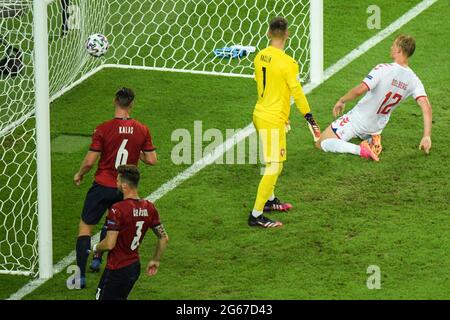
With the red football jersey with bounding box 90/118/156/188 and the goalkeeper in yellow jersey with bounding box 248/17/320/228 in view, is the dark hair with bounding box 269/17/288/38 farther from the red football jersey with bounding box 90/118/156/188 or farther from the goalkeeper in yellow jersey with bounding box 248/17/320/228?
the red football jersey with bounding box 90/118/156/188

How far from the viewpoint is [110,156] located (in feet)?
36.8

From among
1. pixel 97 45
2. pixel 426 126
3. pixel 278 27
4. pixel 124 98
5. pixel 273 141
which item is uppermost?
pixel 97 45

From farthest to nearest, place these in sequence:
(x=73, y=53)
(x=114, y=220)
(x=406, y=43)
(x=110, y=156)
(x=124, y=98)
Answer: (x=73, y=53)
(x=406, y=43)
(x=110, y=156)
(x=124, y=98)
(x=114, y=220)

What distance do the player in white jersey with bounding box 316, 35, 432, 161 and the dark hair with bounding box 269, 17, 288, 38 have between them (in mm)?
1120

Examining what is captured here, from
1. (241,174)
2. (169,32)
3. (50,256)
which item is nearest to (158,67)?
(169,32)

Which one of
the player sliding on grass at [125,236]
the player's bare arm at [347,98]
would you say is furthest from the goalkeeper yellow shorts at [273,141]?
the player sliding on grass at [125,236]

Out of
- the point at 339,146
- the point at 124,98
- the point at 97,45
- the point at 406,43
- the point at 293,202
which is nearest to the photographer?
the point at 124,98

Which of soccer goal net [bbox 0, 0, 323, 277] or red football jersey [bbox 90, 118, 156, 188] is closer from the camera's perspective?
red football jersey [bbox 90, 118, 156, 188]

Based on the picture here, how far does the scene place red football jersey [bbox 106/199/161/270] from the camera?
10031mm

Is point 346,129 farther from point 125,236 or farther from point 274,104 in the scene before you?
point 125,236

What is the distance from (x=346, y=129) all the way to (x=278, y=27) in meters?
2.07

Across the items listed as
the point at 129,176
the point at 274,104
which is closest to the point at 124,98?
the point at 129,176

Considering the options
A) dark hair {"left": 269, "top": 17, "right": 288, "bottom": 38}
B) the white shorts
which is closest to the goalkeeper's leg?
dark hair {"left": 269, "top": 17, "right": 288, "bottom": 38}

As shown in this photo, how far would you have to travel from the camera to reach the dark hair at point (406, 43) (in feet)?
42.9
